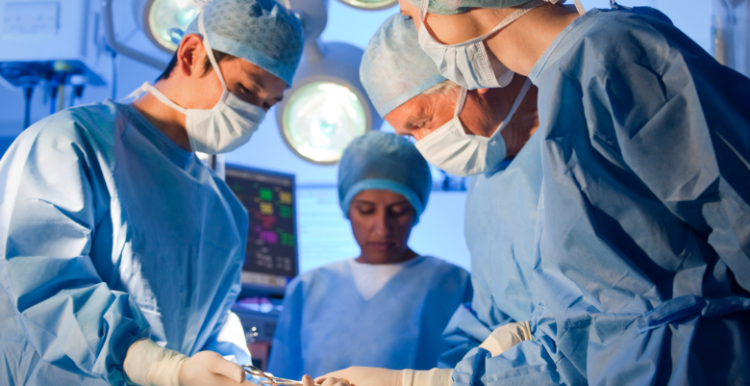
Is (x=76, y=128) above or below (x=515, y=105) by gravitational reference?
below

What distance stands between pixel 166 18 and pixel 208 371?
127 centimetres

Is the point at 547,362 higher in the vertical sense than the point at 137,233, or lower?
higher

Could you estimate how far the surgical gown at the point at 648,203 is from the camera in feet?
2.66

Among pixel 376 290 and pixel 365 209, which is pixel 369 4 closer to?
pixel 365 209

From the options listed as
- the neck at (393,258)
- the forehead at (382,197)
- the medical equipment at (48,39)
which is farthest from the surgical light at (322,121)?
the medical equipment at (48,39)

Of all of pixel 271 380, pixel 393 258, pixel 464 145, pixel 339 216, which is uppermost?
pixel 464 145

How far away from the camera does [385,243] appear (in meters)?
2.28

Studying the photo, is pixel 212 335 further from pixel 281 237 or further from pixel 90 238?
pixel 281 237

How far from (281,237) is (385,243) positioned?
85 cm

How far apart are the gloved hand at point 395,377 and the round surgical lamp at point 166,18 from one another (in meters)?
1.29

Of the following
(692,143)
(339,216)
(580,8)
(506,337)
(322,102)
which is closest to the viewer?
(692,143)

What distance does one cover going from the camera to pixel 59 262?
1.25 metres

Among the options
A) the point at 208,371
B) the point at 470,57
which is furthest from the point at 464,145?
the point at 208,371

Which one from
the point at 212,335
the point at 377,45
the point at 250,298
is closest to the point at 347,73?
the point at 377,45
